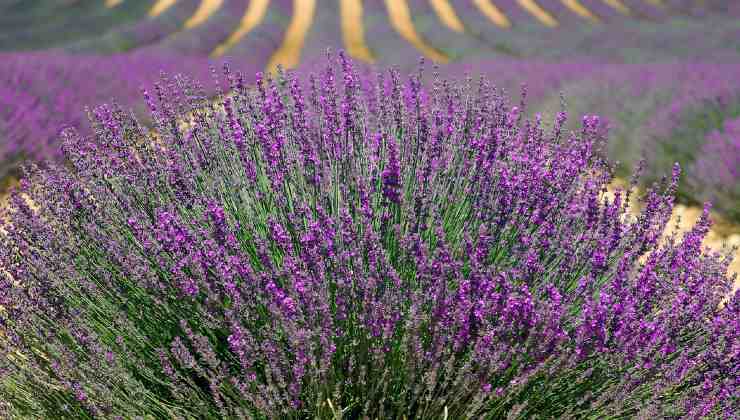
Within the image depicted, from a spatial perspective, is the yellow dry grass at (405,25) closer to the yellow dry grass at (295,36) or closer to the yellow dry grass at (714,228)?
the yellow dry grass at (295,36)

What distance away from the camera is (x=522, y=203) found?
1.97 m

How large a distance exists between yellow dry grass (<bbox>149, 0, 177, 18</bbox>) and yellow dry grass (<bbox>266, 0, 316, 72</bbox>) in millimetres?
5743

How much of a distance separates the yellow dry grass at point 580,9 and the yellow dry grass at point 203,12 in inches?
635

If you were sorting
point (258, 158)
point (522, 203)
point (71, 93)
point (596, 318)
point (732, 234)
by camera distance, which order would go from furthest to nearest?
point (71, 93), point (732, 234), point (258, 158), point (522, 203), point (596, 318)

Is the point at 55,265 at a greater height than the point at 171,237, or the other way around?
Result: the point at 171,237

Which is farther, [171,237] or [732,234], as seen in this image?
[732,234]

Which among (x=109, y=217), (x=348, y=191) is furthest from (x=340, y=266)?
(x=109, y=217)

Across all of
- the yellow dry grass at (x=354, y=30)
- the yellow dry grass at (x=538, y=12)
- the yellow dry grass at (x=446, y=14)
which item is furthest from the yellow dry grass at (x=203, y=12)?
the yellow dry grass at (x=538, y=12)

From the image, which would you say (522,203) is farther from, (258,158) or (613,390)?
(258,158)

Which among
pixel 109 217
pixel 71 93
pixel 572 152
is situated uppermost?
pixel 572 152

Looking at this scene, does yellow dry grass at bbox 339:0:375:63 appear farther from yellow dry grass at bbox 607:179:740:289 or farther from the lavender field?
the lavender field

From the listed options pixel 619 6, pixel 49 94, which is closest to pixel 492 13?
pixel 619 6

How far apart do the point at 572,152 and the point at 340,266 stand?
1.19 metres

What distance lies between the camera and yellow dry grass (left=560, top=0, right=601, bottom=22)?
2263cm
